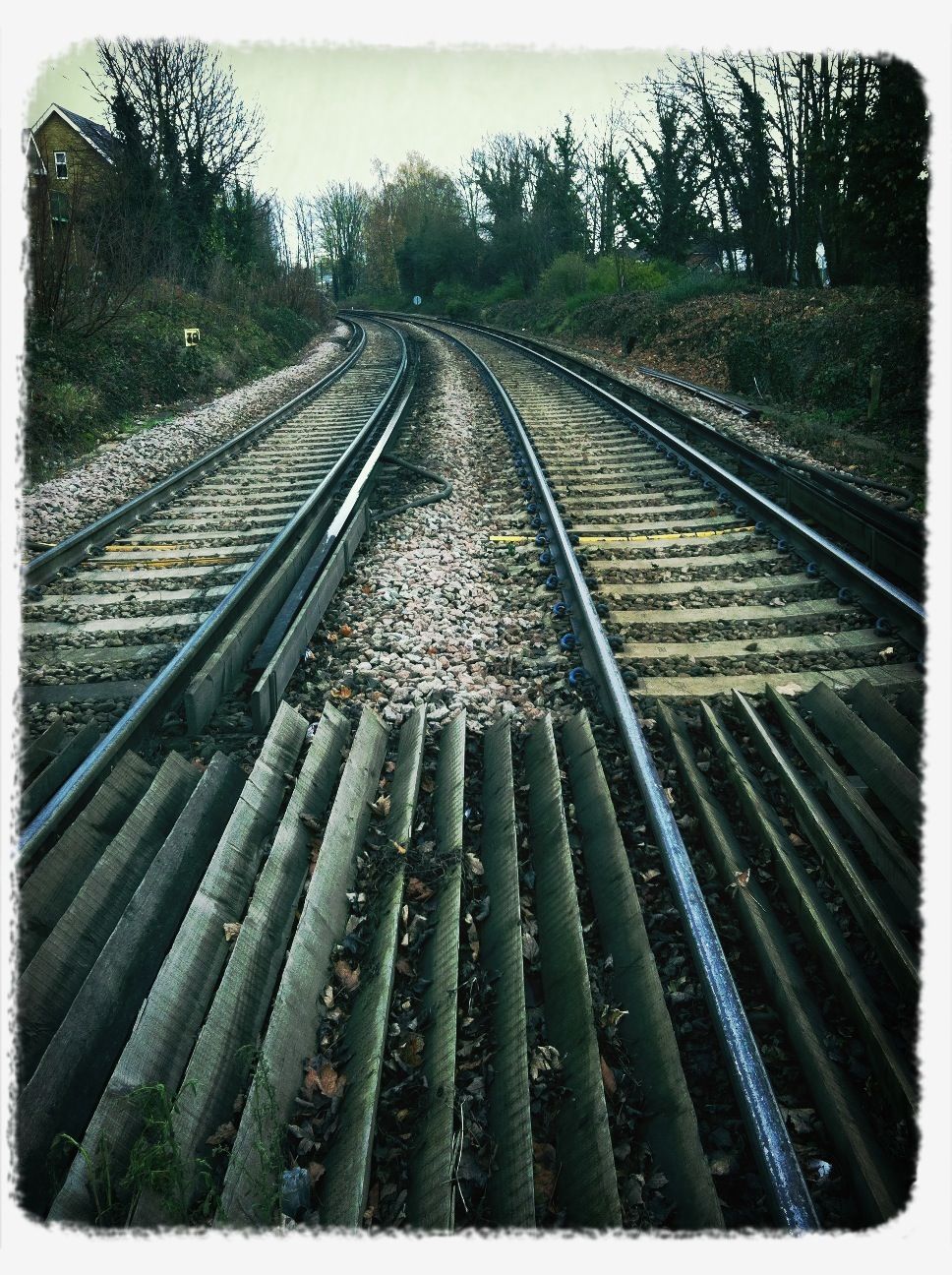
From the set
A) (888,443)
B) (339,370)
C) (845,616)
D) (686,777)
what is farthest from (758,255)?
(686,777)

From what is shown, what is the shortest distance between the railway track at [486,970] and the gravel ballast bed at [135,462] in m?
4.69

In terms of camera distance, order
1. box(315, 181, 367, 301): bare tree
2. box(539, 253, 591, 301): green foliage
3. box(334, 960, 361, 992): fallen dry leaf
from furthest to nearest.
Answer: box(315, 181, 367, 301): bare tree, box(539, 253, 591, 301): green foliage, box(334, 960, 361, 992): fallen dry leaf

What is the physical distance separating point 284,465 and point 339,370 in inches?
380

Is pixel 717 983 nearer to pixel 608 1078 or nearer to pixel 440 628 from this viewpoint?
pixel 608 1078

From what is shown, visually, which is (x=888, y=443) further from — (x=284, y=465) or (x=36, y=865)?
(x=36, y=865)

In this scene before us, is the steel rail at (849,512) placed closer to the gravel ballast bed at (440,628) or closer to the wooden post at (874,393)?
the gravel ballast bed at (440,628)

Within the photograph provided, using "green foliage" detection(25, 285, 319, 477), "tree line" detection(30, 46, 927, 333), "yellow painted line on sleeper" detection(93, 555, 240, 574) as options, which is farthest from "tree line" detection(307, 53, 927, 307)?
"green foliage" detection(25, 285, 319, 477)

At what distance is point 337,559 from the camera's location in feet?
16.5

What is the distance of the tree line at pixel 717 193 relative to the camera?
10.4 m

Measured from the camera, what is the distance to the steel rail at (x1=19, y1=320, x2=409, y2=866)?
2.45 metres

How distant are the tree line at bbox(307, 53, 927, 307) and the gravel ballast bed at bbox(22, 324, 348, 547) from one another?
22.8ft

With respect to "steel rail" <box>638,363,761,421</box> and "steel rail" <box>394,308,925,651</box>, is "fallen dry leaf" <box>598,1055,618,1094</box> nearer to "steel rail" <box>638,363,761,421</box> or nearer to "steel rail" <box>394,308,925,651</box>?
"steel rail" <box>394,308,925,651</box>

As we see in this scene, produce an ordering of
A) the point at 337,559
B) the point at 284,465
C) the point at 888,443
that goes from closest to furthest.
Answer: the point at 337,559
the point at 284,465
the point at 888,443

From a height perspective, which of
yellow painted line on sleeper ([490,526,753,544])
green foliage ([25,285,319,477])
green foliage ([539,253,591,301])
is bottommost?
yellow painted line on sleeper ([490,526,753,544])
